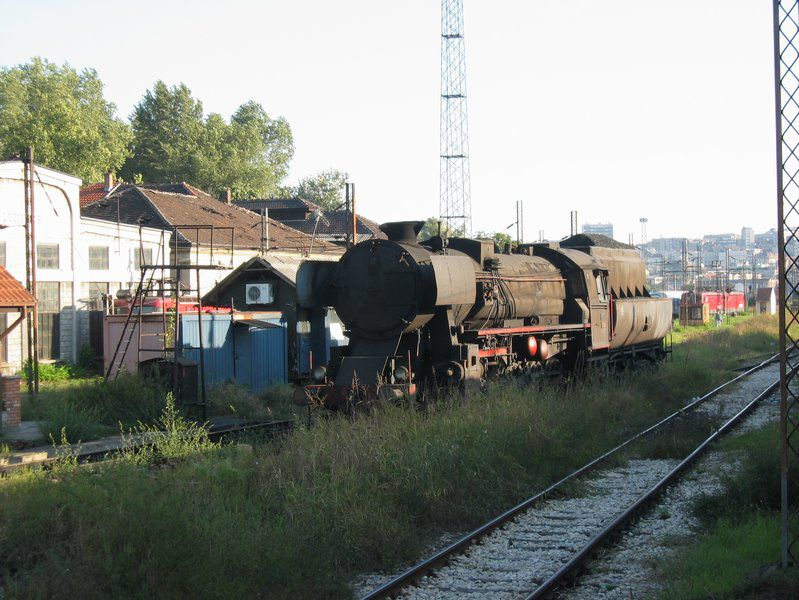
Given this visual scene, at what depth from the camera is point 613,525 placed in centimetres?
908

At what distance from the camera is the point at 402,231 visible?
50.8ft

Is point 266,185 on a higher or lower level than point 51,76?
lower

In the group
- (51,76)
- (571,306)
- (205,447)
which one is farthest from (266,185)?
(205,447)

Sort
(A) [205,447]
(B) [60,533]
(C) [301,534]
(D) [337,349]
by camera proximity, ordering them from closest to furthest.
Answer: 1. (B) [60,533]
2. (C) [301,534]
3. (A) [205,447]
4. (D) [337,349]

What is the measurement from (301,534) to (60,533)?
7.17ft

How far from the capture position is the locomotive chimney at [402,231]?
50.6 ft

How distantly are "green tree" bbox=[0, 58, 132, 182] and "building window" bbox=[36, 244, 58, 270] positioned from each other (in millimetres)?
27549

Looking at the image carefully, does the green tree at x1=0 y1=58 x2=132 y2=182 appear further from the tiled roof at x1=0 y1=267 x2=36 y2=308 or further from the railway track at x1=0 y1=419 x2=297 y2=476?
the railway track at x1=0 y1=419 x2=297 y2=476

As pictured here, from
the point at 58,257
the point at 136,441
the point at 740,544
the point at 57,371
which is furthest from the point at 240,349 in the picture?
the point at 740,544

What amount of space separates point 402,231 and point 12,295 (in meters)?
8.62

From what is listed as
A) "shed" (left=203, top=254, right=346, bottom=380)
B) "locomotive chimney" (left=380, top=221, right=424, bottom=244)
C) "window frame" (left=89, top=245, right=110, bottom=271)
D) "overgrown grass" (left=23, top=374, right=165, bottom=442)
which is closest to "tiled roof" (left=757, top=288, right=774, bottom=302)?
"shed" (left=203, top=254, right=346, bottom=380)

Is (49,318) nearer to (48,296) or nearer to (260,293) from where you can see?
(48,296)

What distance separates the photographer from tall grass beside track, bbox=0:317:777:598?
6832 millimetres

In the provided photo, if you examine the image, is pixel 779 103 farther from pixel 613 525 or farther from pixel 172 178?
pixel 172 178
